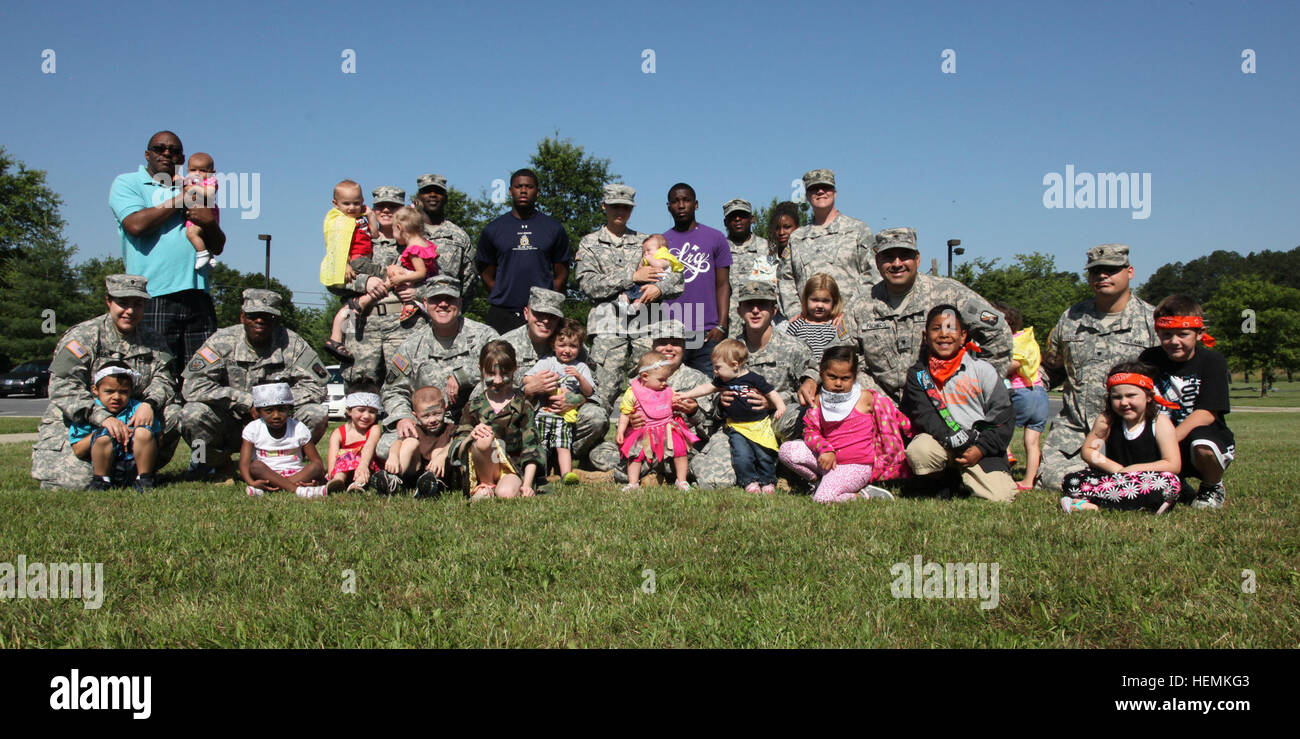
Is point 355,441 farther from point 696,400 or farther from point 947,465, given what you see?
point 947,465

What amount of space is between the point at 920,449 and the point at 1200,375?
212cm

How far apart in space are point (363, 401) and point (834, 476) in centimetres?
415

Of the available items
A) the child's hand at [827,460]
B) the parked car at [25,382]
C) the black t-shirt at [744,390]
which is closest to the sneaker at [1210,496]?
the child's hand at [827,460]

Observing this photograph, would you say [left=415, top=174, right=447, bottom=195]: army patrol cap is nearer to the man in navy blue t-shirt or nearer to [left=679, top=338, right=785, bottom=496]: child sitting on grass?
the man in navy blue t-shirt

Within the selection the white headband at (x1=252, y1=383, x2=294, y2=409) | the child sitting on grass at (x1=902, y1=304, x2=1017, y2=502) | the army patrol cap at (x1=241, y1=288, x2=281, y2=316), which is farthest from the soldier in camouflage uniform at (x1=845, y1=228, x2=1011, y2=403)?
the army patrol cap at (x1=241, y1=288, x2=281, y2=316)

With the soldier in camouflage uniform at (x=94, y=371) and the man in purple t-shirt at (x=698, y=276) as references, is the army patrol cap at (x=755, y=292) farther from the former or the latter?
the soldier in camouflage uniform at (x=94, y=371)

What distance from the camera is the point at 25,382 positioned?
40.2 m

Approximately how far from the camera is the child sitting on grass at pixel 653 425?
7.25 meters

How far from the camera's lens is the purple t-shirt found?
8.53m

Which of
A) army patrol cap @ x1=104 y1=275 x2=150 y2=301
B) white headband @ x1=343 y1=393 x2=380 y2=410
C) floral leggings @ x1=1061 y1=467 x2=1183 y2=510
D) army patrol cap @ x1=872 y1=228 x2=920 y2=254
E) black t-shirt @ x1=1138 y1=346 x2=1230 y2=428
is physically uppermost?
army patrol cap @ x1=872 y1=228 x2=920 y2=254

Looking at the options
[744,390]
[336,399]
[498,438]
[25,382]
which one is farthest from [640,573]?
[25,382]
